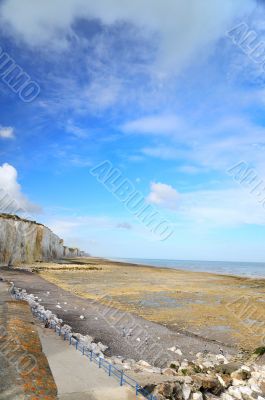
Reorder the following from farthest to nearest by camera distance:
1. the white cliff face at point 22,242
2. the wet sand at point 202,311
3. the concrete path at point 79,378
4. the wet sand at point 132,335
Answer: the white cliff face at point 22,242
the wet sand at point 202,311
the wet sand at point 132,335
the concrete path at point 79,378

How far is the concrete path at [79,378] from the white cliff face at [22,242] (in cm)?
5428

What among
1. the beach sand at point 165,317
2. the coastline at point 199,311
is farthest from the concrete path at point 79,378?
the coastline at point 199,311

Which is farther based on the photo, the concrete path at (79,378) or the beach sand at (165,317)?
the beach sand at (165,317)

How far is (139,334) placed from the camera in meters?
22.2

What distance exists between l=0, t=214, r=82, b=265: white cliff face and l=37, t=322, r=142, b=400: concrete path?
5428cm

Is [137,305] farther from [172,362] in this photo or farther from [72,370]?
[72,370]

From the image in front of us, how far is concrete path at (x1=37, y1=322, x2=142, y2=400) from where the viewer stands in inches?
443

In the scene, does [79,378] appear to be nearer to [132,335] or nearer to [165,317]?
[132,335]

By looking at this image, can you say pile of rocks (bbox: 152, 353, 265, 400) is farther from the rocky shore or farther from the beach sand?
the beach sand

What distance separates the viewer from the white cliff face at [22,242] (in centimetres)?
6768

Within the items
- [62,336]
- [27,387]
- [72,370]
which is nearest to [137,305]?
[62,336]

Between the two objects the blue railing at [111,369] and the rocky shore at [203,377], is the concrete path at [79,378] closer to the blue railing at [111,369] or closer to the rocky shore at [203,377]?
the blue railing at [111,369]

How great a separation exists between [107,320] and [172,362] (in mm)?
9685

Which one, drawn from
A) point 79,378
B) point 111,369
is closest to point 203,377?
point 111,369
